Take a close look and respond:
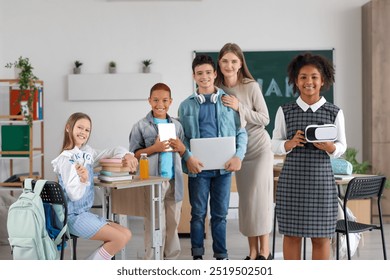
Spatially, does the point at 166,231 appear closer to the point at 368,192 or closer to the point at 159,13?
the point at 368,192

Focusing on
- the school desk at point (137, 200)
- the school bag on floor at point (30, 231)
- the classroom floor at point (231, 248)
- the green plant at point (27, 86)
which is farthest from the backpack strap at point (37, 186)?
the green plant at point (27, 86)

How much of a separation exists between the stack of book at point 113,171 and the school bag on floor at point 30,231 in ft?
1.79

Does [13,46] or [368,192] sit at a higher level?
[13,46]

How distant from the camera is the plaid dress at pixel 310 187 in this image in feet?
11.3

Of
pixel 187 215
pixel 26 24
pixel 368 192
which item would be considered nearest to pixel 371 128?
pixel 187 215

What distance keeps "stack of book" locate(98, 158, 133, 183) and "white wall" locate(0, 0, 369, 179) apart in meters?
3.39

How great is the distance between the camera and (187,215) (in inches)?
246

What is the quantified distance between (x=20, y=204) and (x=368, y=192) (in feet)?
6.79

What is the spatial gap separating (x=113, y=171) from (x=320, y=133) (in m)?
1.38

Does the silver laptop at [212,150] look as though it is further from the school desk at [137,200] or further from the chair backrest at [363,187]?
the chair backrest at [363,187]

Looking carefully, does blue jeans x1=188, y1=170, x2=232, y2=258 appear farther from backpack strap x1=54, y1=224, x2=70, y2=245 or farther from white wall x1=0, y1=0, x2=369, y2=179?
white wall x1=0, y1=0, x2=369, y2=179

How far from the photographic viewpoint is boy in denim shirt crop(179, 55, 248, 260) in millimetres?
4262

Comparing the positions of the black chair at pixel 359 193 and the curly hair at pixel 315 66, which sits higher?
the curly hair at pixel 315 66

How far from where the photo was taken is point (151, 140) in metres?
4.38
